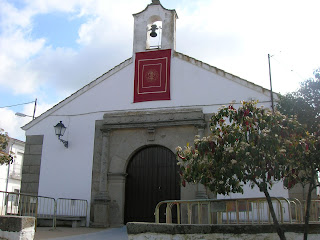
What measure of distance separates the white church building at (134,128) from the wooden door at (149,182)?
3cm

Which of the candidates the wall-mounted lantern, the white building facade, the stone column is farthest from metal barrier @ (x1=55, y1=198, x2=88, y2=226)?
the white building facade

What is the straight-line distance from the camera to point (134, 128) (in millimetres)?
10961

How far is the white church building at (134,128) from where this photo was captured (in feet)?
34.4

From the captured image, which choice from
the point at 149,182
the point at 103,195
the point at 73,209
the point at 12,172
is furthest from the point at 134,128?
the point at 12,172

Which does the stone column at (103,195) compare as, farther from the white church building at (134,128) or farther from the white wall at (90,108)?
the white wall at (90,108)

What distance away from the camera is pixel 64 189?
434 inches

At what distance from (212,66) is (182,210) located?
427cm

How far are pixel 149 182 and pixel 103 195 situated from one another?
1402 millimetres

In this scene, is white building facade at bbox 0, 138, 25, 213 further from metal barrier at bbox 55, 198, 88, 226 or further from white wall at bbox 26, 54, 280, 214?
metal barrier at bbox 55, 198, 88, 226

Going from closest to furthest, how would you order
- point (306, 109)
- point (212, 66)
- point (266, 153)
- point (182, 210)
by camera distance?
point (266, 153)
point (306, 109)
point (182, 210)
point (212, 66)

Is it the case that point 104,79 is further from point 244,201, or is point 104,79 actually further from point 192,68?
point 244,201

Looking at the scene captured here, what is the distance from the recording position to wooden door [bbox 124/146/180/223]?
10.5 meters

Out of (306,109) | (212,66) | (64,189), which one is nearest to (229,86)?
(212,66)

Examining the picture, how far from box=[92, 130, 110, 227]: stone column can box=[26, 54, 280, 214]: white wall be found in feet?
1.32
